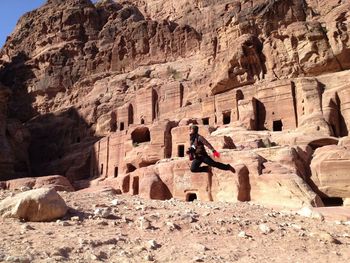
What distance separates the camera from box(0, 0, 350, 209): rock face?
25266mm

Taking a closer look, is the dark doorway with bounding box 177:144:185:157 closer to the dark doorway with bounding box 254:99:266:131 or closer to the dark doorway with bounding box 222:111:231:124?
the dark doorway with bounding box 222:111:231:124

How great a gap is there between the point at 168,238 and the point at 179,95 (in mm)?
37385

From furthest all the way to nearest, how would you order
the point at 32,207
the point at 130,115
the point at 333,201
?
the point at 130,115, the point at 333,201, the point at 32,207

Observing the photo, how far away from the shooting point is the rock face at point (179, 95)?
25.3 metres

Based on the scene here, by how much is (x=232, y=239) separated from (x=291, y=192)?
1139cm

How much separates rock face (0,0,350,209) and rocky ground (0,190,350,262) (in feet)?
30.7

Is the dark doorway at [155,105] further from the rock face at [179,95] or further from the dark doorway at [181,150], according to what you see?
the dark doorway at [181,150]

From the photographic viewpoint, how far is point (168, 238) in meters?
9.68

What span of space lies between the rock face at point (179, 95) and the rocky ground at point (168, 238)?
→ 9363mm

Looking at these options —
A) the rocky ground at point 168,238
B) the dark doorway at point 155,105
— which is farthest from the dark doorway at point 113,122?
the rocky ground at point 168,238

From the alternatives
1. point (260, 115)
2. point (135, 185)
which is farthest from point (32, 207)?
point (260, 115)

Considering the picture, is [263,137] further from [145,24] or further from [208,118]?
[145,24]

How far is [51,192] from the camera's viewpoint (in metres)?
10.2

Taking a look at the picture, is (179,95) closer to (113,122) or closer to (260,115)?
(113,122)
